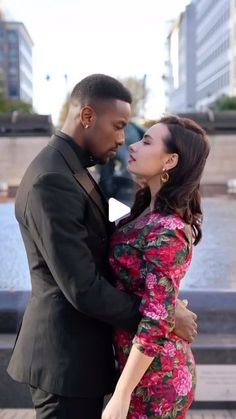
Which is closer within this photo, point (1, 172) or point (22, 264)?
point (22, 264)

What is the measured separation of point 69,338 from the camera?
2.05m

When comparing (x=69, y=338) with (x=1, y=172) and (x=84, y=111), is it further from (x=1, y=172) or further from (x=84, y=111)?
(x=1, y=172)

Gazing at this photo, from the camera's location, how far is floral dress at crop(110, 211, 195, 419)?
1.94 meters

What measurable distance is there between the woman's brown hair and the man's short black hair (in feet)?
0.55

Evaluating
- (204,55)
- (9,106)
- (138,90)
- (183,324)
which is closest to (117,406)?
(183,324)

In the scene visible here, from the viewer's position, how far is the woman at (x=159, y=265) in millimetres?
1947

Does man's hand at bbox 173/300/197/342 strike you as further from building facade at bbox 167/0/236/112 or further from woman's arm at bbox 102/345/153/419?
building facade at bbox 167/0/236/112

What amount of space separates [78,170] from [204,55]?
121m

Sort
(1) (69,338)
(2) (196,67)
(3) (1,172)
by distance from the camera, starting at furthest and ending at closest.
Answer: (2) (196,67), (3) (1,172), (1) (69,338)

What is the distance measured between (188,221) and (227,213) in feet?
36.9

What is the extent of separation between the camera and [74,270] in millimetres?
1937

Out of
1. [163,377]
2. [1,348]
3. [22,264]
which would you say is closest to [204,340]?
[1,348]

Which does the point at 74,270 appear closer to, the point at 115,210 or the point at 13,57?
the point at 115,210

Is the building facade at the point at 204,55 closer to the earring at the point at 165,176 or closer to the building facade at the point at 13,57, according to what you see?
the building facade at the point at 13,57
